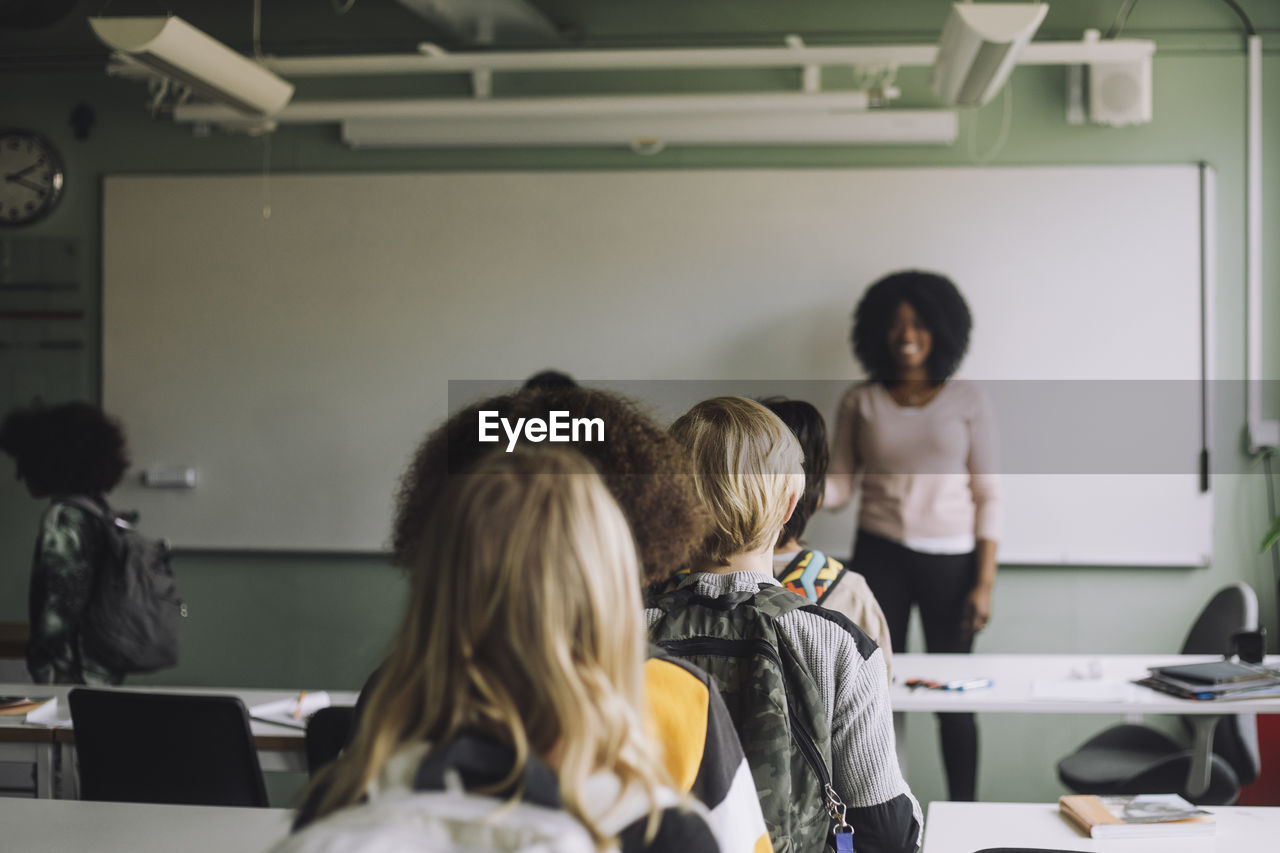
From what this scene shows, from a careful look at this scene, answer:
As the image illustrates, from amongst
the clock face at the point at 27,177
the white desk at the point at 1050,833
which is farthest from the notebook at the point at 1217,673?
the clock face at the point at 27,177

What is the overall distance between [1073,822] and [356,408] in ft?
10.7

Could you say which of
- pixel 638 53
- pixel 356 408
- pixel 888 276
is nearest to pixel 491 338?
pixel 356 408

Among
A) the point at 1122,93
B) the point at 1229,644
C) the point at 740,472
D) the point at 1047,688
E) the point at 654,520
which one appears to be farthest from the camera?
the point at 1122,93

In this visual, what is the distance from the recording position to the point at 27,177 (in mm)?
4742

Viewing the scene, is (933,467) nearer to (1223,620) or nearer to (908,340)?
(908,340)

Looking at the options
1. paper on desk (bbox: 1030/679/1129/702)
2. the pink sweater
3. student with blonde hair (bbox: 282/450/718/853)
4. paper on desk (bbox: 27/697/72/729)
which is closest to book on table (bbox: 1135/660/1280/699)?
paper on desk (bbox: 1030/679/1129/702)

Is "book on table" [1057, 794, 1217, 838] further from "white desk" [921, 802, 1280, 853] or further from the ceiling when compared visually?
the ceiling

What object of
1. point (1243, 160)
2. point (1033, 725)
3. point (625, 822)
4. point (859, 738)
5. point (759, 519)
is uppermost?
point (1243, 160)

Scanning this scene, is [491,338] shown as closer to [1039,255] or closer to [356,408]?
[356,408]

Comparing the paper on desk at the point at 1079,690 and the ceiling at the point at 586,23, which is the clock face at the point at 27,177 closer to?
the ceiling at the point at 586,23

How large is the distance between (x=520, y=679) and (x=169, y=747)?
1.75 meters

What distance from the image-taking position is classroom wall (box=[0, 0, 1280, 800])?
423 centimetres

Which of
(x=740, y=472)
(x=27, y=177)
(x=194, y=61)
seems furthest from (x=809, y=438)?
(x=27, y=177)

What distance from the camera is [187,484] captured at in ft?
15.1
